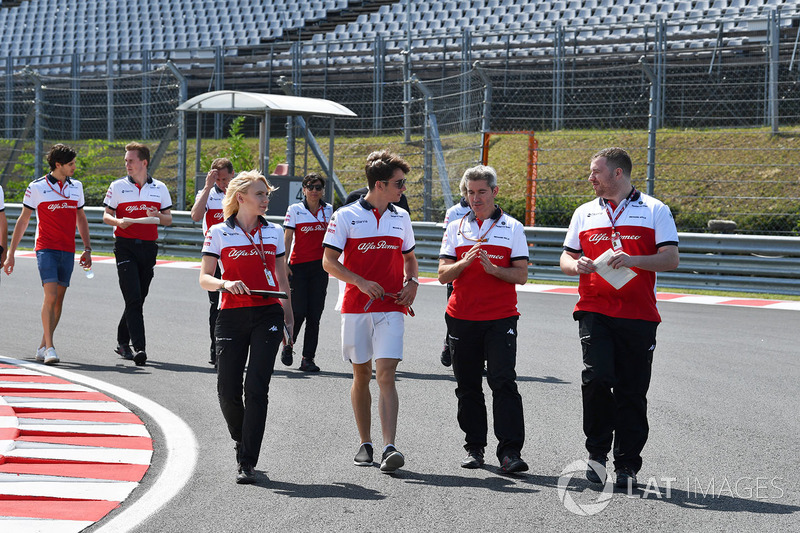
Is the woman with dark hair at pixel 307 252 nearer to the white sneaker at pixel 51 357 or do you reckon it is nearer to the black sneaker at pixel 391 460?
the white sneaker at pixel 51 357

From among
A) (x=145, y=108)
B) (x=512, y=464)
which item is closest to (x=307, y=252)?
(x=512, y=464)

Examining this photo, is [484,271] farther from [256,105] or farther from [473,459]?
[256,105]

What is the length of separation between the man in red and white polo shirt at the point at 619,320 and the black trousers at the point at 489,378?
45 centimetres

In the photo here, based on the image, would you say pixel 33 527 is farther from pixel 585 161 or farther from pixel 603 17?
pixel 603 17

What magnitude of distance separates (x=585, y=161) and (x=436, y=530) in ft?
51.0

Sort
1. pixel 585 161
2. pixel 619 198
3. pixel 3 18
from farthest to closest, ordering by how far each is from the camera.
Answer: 1. pixel 3 18
2. pixel 585 161
3. pixel 619 198

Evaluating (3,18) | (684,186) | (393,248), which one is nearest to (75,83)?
(3,18)

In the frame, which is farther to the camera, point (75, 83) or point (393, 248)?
point (75, 83)

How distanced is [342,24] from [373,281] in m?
25.3

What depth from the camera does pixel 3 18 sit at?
37281 mm

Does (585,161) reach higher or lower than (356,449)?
higher

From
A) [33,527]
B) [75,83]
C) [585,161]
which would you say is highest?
[75,83]

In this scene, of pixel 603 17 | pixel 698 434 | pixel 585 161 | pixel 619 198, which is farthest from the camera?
pixel 603 17

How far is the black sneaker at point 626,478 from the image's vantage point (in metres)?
5.53
